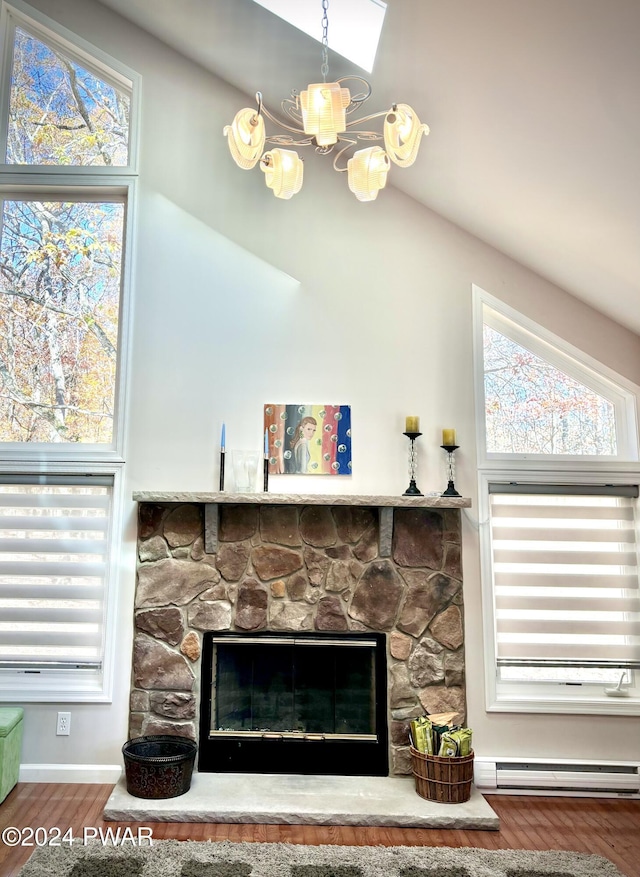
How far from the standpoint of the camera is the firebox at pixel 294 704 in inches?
130

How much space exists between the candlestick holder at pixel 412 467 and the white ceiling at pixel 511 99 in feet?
3.89

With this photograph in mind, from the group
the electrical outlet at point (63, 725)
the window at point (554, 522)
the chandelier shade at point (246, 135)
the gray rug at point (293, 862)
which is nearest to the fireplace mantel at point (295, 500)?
the window at point (554, 522)

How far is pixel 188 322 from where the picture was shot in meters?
3.58

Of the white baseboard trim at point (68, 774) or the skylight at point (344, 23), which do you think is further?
the white baseboard trim at point (68, 774)

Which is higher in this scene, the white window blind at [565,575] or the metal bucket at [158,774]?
the white window blind at [565,575]

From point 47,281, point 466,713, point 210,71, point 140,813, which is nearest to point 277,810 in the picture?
point 140,813

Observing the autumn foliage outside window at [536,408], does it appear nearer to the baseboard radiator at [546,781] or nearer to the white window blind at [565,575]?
the white window blind at [565,575]

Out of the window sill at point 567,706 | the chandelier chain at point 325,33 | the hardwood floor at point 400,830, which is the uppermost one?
the chandelier chain at point 325,33

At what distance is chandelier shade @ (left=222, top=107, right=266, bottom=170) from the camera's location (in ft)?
7.70

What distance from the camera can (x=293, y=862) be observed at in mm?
2523

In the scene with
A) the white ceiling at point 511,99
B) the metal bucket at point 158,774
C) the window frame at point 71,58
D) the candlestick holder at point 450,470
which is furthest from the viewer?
the window frame at point 71,58

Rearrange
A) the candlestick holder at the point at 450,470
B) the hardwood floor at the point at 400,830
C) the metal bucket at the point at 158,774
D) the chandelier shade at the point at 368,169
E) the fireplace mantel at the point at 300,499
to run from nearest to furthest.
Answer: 1. the chandelier shade at the point at 368,169
2. the hardwood floor at the point at 400,830
3. the metal bucket at the point at 158,774
4. the fireplace mantel at the point at 300,499
5. the candlestick holder at the point at 450,470

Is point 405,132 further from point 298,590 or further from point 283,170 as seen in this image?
point 298,590

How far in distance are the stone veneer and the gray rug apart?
72 centimetres
